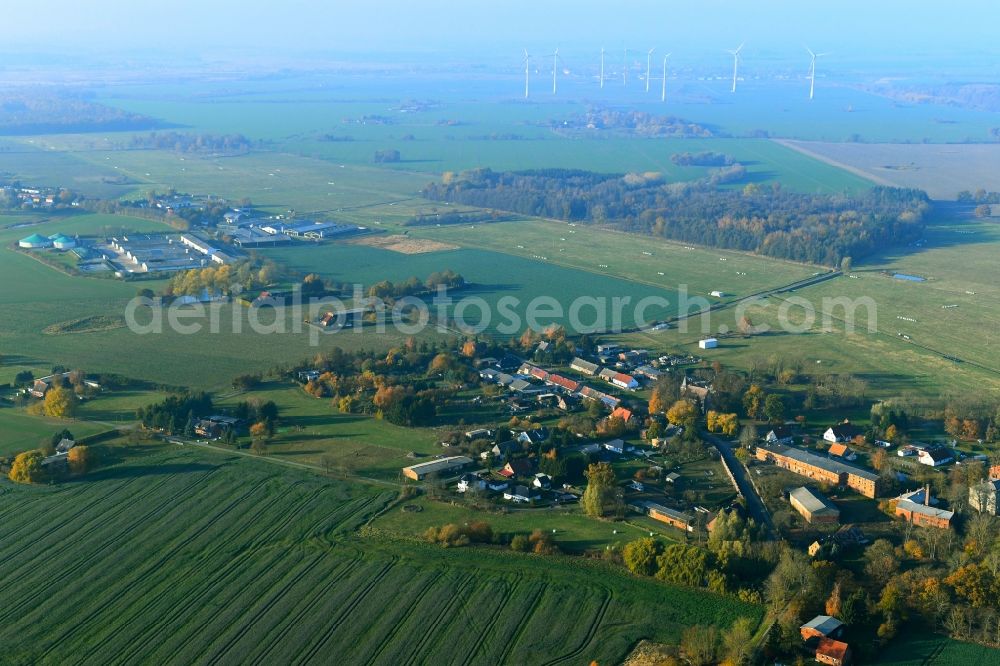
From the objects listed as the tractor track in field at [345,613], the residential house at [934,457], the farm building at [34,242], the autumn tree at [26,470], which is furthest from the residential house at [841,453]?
the farm building at [34,242]

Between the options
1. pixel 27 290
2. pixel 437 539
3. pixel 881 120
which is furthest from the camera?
pixel 881 120

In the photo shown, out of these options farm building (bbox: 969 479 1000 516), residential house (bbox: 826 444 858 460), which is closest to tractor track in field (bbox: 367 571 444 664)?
residential house (bbox: 826 444 858 460)

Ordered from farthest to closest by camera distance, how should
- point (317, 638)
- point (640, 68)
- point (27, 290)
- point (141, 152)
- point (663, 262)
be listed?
1. point (640, 68)
2. point (141, 152)
3. point (663, 262)
4. point (27, 290)
5. point (317, 638)

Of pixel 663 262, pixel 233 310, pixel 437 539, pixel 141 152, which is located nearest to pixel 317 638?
pixel 437 539

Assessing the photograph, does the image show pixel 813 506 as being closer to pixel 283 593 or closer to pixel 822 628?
pixel 822 628

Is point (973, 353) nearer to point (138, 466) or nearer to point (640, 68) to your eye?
point (138, 466)

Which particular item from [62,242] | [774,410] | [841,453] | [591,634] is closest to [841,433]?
[841,453]
